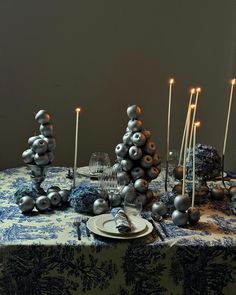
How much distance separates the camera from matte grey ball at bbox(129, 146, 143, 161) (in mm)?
1541

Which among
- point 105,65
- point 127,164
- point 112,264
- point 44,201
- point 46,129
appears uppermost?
point 105,65

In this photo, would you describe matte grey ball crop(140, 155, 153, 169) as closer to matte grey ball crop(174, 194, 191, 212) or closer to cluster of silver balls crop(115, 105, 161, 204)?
cluster of silver balls crop(115, 105, 161, 204)

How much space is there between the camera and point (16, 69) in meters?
2.61

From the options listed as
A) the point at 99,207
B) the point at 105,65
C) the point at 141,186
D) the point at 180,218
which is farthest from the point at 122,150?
the point at 105,65

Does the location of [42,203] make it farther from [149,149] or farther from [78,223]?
[149,149]

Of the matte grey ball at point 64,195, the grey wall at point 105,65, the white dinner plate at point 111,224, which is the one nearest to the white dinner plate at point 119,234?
the white dinner plate at point 111,224

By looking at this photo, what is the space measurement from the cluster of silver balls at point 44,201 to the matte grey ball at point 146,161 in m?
0.29

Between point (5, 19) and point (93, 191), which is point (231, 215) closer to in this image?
point (93, 191)

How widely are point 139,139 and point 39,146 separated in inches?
14.1

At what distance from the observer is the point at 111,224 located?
4.22ft

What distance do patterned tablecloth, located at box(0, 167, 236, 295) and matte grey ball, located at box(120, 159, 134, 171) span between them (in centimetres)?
38

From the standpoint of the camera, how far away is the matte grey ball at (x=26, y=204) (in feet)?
4.48

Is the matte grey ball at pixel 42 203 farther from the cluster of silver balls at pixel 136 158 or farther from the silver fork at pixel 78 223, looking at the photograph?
the cluster of silver balls at pixel 136 158

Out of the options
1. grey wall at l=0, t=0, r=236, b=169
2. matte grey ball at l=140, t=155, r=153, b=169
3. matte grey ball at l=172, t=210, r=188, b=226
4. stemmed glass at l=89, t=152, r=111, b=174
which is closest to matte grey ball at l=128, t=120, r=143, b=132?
matte grey ball at l=140, t=155, r=153, b=169
